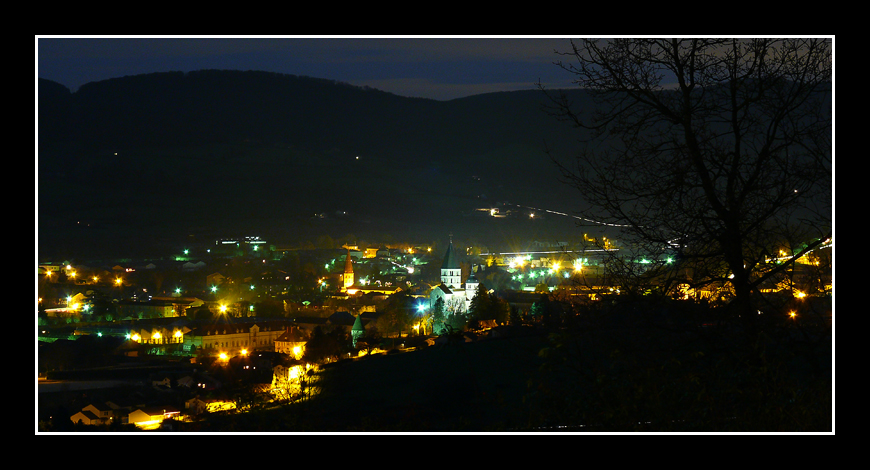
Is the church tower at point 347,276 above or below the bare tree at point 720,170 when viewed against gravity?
below

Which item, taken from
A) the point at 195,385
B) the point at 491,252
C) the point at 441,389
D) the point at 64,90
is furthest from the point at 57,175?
the point at 441,389

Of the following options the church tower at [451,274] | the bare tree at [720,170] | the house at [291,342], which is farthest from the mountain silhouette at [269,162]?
the bare tree at [720,170]

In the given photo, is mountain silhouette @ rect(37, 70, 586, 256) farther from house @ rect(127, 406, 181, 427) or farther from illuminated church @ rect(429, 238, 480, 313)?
house @ rect(127, 406, 181, 427)

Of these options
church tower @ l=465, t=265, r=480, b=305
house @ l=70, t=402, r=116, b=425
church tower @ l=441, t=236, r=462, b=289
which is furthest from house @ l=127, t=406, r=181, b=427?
church tower @ l=441, t=236, r=462, b=289

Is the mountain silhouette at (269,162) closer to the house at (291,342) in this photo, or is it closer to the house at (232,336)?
the house at (232,336)

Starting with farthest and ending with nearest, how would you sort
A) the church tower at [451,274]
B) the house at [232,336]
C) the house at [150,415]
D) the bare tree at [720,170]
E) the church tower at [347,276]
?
the church tower at [347,276], the church tower at [451,274], the house at [232,336], the house at [150,415], the bare tree at [720,170]

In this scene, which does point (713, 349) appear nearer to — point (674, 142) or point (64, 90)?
point (674, 142)
